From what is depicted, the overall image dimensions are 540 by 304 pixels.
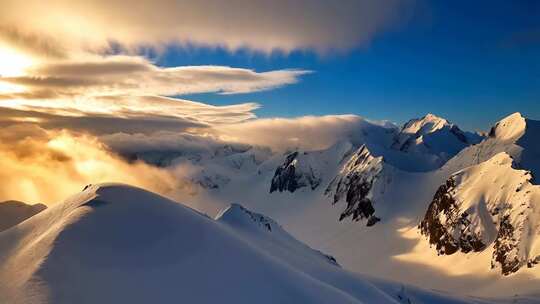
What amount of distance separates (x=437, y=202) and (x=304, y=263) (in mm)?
139172

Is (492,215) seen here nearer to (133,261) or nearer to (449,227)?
(449,227)

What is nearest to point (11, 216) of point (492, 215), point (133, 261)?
point (133, 261)

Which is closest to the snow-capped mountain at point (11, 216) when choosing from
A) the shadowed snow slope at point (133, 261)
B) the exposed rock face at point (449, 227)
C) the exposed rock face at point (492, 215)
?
the shadowed snow slope at point (133, 261)

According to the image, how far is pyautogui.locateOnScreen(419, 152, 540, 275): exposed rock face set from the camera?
134 metres

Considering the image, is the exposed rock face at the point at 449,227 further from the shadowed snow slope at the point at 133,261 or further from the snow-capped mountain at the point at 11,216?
the snow-capped mountain at the point at 11,216

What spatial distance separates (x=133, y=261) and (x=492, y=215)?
15033 centimetres

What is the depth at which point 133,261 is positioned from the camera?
36.1 metres

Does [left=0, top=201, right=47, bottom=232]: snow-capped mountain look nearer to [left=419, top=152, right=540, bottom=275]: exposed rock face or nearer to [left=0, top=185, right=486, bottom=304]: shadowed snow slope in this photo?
[left=0, top=185, right=486, bottom=304]: shadowed snow slope

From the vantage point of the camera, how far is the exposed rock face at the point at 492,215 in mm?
133775

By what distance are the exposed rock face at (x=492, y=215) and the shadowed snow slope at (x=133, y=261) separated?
116078 millimetres

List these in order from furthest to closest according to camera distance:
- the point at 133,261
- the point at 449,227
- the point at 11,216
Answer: the point at 11,216, the point at 449,227, the point at 133,261

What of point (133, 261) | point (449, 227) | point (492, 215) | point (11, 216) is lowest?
point (11, 216)

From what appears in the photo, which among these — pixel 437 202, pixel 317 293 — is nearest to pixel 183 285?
pixel 317 293

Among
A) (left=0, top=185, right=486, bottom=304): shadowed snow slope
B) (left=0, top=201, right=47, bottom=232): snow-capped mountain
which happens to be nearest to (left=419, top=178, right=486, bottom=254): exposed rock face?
(left=0, top=185, right=486, bottom=304): shadowed snow slope
